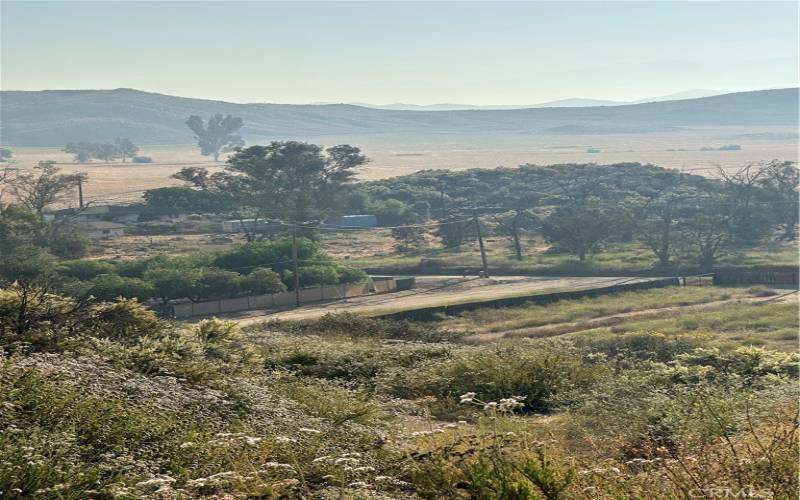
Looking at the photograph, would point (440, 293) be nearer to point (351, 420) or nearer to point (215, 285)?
point (215, 285)

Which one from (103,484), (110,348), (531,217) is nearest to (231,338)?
(110,348)

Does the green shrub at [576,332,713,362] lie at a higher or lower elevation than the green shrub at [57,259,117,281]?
higher

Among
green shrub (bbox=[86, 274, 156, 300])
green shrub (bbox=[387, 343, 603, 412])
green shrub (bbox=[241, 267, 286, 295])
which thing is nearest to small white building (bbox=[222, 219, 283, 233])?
green shrub (bbox=[241, 267, 286, 295])

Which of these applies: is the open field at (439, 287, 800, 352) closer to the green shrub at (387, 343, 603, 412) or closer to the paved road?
the paved road

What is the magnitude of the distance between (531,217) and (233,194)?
33.0 metres

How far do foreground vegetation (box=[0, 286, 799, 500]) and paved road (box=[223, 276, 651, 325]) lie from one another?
34830mm

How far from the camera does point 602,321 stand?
171ft

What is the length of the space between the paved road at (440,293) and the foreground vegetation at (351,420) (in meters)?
34.8

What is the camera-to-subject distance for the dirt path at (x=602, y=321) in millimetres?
47812

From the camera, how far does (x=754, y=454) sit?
10.4 meters

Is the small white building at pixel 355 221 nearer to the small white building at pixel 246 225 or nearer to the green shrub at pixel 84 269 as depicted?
the small white building at pixel 246 225

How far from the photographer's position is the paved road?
5976 cm

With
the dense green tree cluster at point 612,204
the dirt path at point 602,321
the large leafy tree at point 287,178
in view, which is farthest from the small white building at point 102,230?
the dirt path at point 602,321

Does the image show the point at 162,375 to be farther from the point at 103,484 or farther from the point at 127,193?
the point at 127,193
